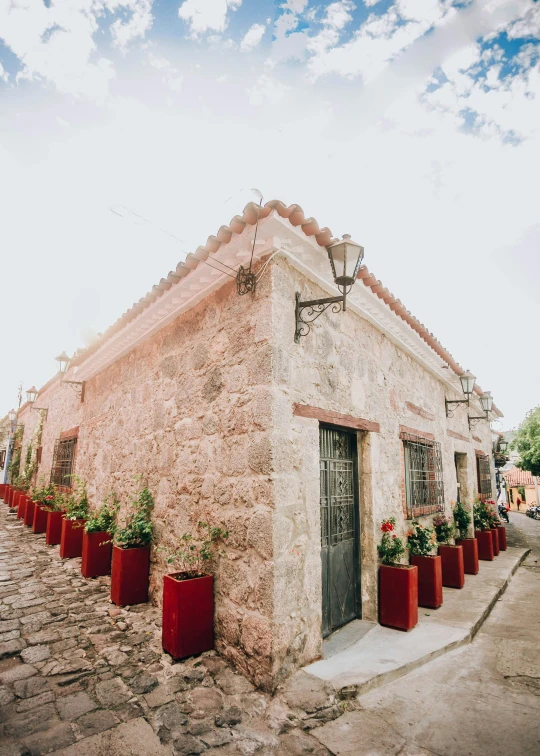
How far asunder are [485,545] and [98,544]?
742cm

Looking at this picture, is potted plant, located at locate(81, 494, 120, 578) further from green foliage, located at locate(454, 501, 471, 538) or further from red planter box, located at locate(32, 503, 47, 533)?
green foliage, located at locate(454, 501, 471, 538)

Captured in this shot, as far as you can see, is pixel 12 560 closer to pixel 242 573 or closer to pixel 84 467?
pixel 84 467

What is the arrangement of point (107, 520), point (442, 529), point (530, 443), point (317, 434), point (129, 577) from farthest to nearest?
point (530, 443)
point (442, 529)
point (107, 520)
point (129, 577)
point (317, 434)

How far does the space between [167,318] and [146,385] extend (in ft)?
3.26

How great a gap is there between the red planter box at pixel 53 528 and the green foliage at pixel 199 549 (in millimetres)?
4603

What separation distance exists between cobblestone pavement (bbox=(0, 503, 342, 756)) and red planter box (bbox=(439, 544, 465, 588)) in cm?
388

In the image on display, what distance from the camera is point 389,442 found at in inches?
190

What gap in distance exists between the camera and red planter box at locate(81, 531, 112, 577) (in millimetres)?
5062

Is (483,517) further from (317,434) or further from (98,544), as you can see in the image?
(98,544)

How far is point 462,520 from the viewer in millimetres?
7188

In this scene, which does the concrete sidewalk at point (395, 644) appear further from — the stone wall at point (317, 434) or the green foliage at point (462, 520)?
the green foliage at point (462, 520)

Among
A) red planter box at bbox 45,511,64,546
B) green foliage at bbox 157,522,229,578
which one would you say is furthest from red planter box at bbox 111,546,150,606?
red planter box at bbox 45,511,64,546

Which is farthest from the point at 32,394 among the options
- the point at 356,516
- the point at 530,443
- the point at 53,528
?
the point at 530,443

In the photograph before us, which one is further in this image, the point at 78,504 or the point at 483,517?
the point at 483,517
